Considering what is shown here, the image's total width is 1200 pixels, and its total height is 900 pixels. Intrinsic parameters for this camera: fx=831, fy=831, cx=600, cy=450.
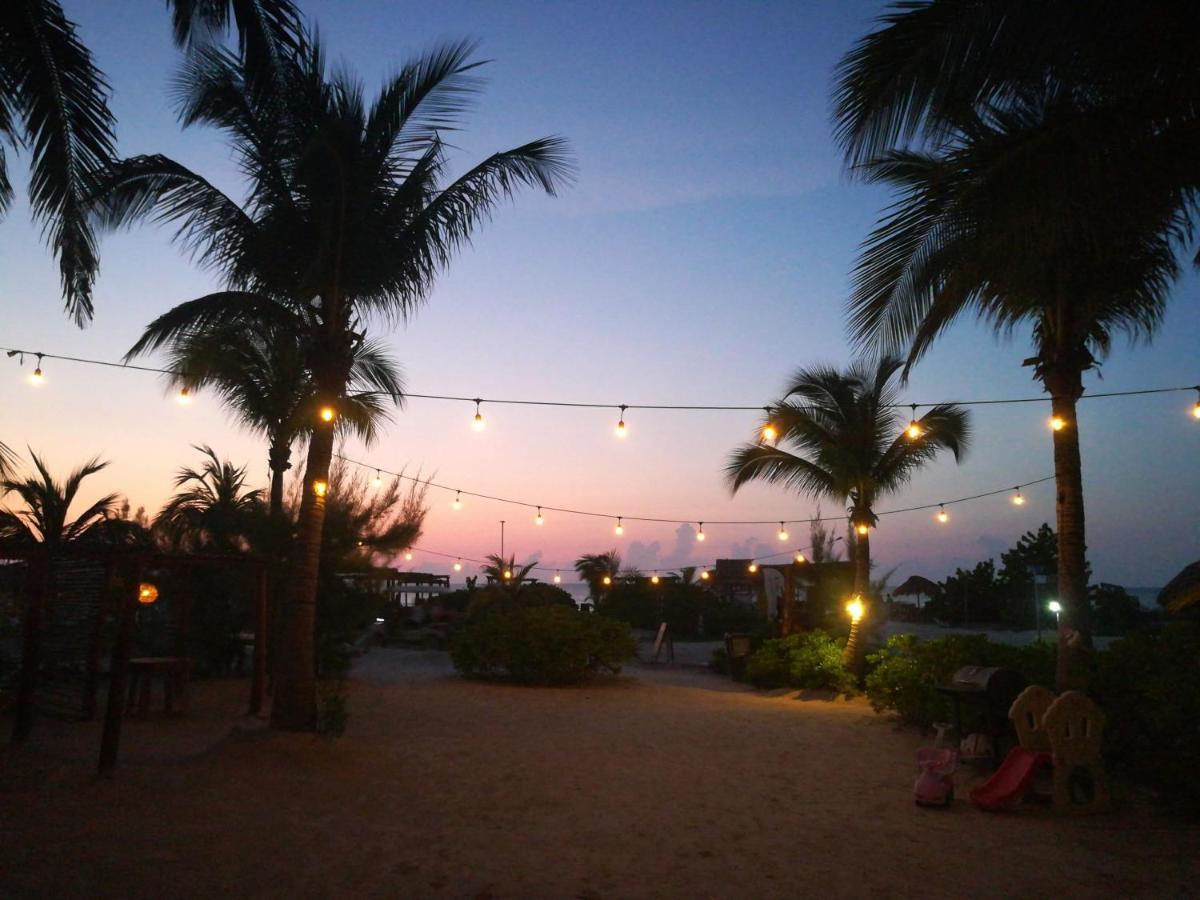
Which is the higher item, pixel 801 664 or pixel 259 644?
pixel 259 644


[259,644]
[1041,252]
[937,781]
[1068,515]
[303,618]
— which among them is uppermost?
[1041,252]

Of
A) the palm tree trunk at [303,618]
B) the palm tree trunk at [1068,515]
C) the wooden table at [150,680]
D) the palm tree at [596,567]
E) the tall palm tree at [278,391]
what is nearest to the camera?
the palm tree trunk at [1068,515]

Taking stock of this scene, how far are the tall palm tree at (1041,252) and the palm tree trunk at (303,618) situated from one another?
5807 mm

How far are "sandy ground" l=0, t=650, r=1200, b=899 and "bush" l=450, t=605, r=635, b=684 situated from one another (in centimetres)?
544

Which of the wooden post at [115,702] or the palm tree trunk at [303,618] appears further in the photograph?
the palm tree trunk at [303,618]

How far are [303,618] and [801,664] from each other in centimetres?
963

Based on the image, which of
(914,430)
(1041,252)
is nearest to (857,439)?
(914,430)

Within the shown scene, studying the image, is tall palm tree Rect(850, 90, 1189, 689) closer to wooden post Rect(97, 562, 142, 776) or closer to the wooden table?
wooden post Rect(97, 562, 142, 776)

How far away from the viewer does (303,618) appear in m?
8.58

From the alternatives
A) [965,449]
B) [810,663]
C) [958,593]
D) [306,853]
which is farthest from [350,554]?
[958,593]

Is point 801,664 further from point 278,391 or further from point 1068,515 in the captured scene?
point 278,391

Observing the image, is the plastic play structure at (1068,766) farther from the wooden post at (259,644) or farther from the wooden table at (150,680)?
the wooden table at (150,680)

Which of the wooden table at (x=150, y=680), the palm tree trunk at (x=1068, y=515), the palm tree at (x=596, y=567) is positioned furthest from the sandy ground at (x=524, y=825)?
the palm tree at (x=596, y=567)

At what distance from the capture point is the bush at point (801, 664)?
14498 mm
